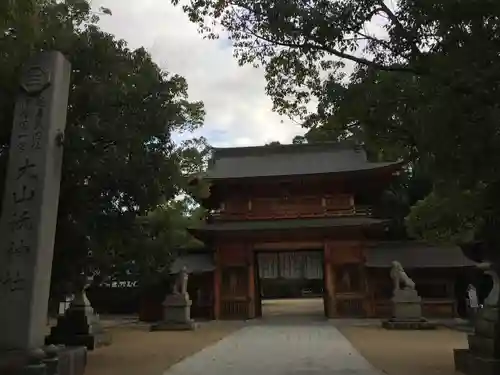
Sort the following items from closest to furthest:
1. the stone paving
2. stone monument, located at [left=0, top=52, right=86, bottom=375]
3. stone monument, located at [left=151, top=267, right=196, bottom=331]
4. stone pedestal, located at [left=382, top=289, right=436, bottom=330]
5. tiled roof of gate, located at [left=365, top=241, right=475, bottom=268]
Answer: stone monument, located at [left=0, top=52, right=86, bottom=375] → the stone paving → stone pedestal, located at [left=382, top=289, right=436, bottom=330] → stone monument, located at [left=151, top=267, right=196, bottom=331] → tiled roof of gate, located at [left=365, top=241, right=475, bottom=268]

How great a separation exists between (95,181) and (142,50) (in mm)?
2863

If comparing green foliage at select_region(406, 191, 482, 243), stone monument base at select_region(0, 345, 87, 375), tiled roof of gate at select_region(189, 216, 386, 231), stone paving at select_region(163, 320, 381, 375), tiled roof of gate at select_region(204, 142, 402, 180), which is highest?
tiled roof of gate at select_region(204, 142, 402, 180)

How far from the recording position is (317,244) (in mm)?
24625

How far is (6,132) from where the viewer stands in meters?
8.51

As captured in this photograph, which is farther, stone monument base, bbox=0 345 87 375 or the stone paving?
the stone paving

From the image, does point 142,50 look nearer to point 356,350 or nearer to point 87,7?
point 87,7

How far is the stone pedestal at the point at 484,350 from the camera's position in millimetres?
7824

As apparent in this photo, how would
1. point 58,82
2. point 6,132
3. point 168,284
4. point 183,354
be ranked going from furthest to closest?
1. point 168,284
2. point 183,354
3. point 6,132
4. point 58,82

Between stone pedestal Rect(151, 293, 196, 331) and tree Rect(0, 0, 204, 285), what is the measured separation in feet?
33.3

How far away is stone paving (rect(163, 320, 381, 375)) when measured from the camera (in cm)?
928

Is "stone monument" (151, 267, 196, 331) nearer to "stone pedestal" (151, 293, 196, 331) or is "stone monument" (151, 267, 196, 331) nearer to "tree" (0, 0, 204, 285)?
"stone pedestal" (151, 293, 196, 331)

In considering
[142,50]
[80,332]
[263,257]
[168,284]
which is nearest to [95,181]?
[142,50]

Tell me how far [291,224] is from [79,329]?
12.6m

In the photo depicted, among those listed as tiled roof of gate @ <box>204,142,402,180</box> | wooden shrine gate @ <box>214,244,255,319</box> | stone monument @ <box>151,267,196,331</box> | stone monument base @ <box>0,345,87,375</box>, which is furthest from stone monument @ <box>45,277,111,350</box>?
tiled roof of gate @ <box>204,142,402,180</box>
